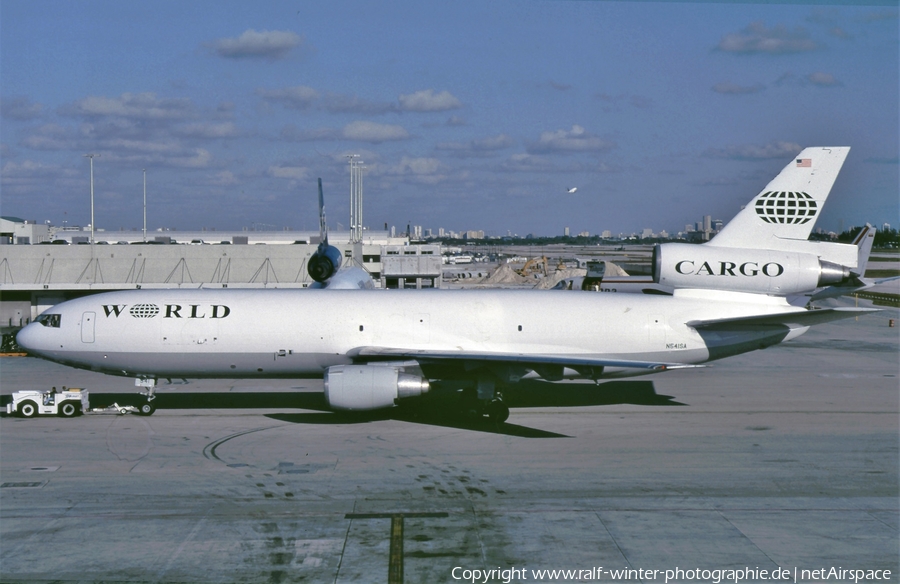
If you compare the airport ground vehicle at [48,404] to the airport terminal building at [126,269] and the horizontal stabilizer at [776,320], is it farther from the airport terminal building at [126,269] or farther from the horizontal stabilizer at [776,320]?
the airport terminal building at [126,269]

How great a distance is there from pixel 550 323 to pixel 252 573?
1577 centimetres

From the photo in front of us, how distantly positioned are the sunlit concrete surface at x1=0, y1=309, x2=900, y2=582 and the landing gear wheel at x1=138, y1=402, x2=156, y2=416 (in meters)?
0.35

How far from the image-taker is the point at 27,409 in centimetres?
2742

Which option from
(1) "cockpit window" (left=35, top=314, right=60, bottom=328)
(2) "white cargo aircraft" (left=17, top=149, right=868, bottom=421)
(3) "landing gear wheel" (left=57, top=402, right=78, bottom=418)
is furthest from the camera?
(1) "cockpit window" (left=35, top=314, right=60, bottom=328)

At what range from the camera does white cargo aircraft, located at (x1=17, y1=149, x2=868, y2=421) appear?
2708cm

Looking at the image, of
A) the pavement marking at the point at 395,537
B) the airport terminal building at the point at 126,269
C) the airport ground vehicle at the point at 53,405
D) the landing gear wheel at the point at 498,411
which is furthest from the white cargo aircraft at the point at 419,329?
the airport terminal building at the point at 126,269

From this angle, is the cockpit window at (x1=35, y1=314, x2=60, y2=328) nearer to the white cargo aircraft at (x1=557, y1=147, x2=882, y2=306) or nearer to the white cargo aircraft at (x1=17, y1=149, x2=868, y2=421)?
the white cargo aircraft at (x1=17, y1=149, x2=868, y2=421)

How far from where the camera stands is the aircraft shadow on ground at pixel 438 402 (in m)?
26.9

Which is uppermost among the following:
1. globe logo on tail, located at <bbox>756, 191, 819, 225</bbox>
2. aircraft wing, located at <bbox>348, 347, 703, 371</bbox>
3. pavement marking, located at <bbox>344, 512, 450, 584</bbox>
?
globe logo on tail, located at <bbox>756, 191, 819, 225</bbox>

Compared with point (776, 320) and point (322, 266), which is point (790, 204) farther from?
point (322, 266)

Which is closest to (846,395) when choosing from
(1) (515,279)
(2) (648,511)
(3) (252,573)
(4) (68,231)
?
(2) (648,511)

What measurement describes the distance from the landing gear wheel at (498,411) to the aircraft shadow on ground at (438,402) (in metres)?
0.22

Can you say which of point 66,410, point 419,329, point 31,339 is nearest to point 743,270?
point 419,329

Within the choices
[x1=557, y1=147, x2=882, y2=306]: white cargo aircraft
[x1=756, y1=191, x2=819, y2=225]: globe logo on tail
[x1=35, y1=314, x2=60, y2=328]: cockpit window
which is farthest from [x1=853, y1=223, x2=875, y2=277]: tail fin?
[x1=35, y1=314, x2=60, y2=328]: cockpit window
